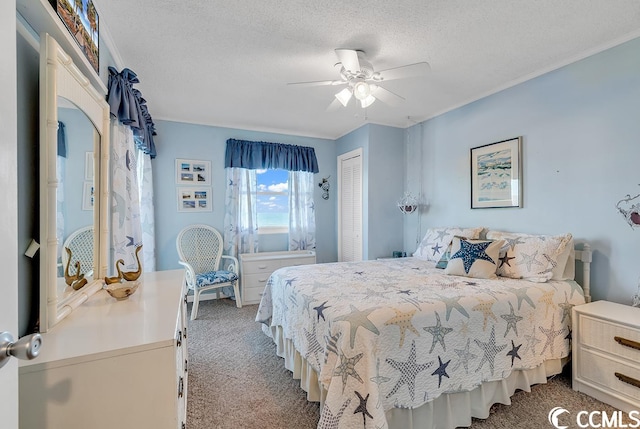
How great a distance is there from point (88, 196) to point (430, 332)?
1940 mm

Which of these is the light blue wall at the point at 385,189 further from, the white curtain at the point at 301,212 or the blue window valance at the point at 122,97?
the blue window valance at the point at 122,97

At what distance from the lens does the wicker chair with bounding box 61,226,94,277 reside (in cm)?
127

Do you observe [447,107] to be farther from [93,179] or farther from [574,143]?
[93,179]

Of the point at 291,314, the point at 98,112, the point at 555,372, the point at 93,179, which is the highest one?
the point at 98,112

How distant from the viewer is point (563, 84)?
2.47m

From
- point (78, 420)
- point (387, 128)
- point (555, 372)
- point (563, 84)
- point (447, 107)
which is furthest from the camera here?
point (387, 128)

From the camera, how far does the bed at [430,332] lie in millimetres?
1446

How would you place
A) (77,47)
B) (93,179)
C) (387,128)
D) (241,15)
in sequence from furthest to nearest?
(387,128) < (241,15) < (93,179) < (77,47)

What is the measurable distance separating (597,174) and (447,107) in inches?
66.5

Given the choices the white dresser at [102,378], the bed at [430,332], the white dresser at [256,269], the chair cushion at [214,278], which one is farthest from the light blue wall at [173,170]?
the white dresser at [102,378]

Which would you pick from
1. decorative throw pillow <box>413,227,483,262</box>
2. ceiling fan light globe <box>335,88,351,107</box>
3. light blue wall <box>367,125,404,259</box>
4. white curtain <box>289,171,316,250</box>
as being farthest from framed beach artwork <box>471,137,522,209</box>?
white curtain <box>289,171,316,250</box>

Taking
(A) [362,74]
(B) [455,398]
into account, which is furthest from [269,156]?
(B) [455,398]

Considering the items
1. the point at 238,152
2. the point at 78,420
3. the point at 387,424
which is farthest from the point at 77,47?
the point at 238,152

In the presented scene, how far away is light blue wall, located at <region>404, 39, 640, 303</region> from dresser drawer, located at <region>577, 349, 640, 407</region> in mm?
577
